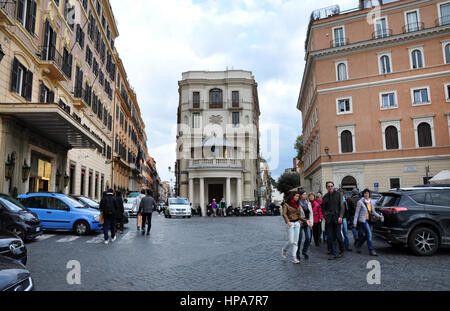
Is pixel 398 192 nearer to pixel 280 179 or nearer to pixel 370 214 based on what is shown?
pixel 370 214

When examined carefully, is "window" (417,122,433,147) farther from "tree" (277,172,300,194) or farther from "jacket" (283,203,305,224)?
"tree" (277,172,300,194)

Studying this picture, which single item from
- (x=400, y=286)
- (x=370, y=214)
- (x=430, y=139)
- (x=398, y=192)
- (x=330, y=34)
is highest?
(x=330, y=34)

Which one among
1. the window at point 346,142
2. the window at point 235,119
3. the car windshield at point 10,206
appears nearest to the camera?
the car windshield at point 10,206

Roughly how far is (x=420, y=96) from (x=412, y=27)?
634 centimetres

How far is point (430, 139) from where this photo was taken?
92.9ft

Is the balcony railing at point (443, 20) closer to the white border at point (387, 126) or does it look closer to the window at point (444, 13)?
the window at point (444, 13)

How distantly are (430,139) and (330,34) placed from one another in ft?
43.9

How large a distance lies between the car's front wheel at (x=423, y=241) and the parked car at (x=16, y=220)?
1131cm

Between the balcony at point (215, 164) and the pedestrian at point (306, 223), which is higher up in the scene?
the balcony at point (215, 164)

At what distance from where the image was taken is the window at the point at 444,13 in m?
29.0

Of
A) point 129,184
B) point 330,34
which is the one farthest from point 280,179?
point 330,34

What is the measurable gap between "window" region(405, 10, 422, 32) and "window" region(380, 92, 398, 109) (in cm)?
592

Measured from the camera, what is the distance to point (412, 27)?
3000cm

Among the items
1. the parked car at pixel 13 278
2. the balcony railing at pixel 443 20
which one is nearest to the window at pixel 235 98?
the balcony railing at pixel 443 20
